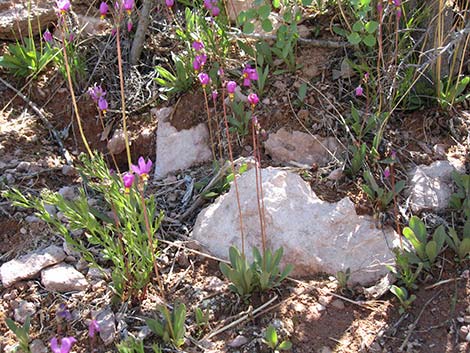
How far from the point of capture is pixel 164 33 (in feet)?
12.2

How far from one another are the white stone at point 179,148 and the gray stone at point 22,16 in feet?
3.75

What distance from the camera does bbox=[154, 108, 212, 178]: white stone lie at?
324cm

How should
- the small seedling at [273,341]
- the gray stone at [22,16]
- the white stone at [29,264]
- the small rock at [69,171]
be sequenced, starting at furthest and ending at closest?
the gray stone at [22,16] → the small rock at [69,171] → the white stone at [29,264] → the small seedling at [273,341]

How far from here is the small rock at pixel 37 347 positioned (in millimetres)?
2418

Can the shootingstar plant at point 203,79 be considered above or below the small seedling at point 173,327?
above

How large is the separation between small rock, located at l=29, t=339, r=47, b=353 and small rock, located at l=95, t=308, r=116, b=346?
0.72 ft

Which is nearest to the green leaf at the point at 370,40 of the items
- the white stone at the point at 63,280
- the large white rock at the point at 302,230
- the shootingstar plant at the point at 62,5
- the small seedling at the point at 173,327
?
the large white rock at the point at 302,230

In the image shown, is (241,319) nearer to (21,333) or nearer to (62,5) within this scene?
(21,333)

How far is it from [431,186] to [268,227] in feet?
2.52

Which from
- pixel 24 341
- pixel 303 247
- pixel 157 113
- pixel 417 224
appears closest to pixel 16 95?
pixel 157 113

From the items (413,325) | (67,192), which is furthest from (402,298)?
(67,192)

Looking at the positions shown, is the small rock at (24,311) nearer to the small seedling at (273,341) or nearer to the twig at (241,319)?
the twig at (241,319)

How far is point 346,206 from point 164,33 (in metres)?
1.61

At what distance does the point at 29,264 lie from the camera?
269cm
